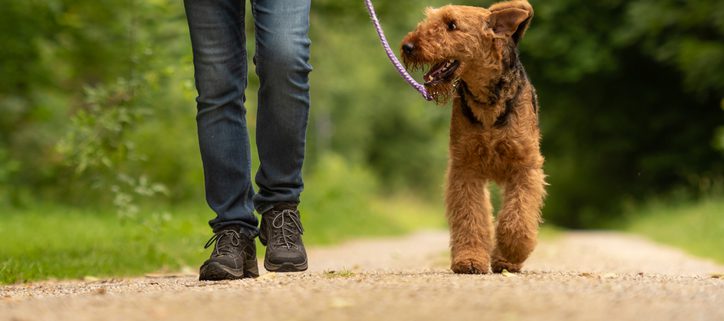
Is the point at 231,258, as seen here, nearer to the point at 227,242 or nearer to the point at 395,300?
the point at 227,242

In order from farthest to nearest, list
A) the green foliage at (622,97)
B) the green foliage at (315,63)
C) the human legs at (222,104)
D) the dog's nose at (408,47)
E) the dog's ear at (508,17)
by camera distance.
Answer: the green foliage at (622,97)
the green foliage at (315,63)
the dog's ear at (508,17)
the dog's nose at (408,47)
the human legs at (222,104)

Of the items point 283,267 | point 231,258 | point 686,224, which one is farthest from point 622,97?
point 231,258

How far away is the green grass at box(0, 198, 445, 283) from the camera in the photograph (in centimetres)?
613

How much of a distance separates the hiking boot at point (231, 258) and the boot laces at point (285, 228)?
0.14 meters

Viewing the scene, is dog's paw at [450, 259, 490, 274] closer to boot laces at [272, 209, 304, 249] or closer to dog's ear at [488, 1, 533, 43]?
boot laces at [272, 209, 304, 249]

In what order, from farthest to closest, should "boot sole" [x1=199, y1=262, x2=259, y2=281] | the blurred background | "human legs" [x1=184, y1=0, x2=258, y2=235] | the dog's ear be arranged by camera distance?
the blurred background < the dog's ear < "human legs" [x1=184, y1=0, x2=258, y2=235] < "boot sole" [x1=199, y1=262, x2=259, y2=281]

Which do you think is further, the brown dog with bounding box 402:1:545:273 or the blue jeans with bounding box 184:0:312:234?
the brown dog with bounding box 402:1:545:273

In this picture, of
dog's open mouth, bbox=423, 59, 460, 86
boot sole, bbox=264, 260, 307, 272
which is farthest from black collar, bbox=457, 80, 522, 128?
boot sole, bbox=264, 260, 307, 272

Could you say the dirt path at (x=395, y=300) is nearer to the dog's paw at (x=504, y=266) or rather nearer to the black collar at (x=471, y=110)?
the dog's paw at (x=504, y=266)

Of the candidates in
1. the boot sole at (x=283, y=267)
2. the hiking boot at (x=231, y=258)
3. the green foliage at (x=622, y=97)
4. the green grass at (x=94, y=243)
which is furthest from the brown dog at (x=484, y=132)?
the green foliage at (x=622, y=97)

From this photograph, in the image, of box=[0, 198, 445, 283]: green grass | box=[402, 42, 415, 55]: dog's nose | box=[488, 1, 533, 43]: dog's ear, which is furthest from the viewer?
box=[0, 198, 445, 283]: green grass

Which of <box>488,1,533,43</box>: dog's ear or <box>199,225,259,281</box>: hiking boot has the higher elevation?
<box>488,1,533,43</box>: dog's ear

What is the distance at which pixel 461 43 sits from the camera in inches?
188

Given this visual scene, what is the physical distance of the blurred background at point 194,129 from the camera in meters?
7.39
